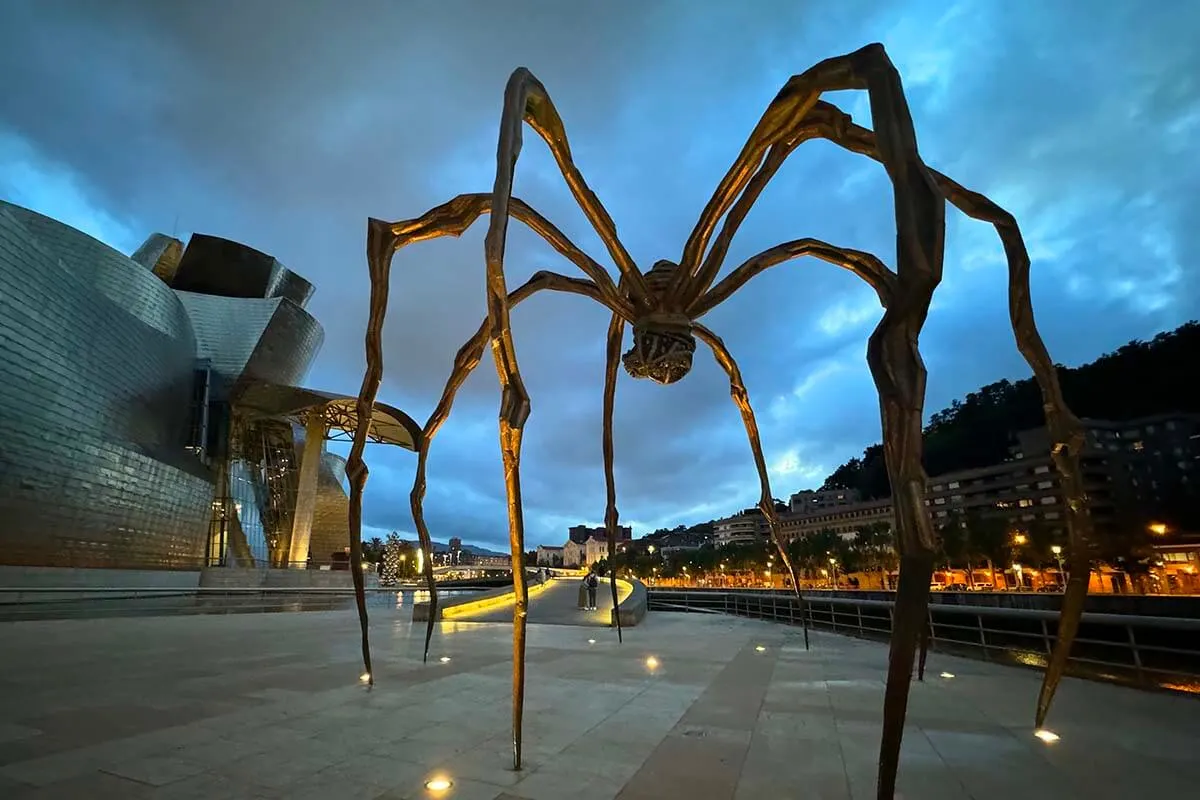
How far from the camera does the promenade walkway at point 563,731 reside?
3115mm

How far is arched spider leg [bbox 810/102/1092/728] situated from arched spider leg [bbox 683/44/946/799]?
852mm

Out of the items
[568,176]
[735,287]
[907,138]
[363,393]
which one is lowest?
[363,393]

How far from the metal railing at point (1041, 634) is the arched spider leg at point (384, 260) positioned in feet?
15.4

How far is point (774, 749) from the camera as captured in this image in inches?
149

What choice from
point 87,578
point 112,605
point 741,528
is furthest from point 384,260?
point 741,528

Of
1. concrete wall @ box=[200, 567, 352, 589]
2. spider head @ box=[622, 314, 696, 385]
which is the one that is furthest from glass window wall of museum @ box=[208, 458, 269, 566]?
spider head @ box=[622, 314, 696, 385]

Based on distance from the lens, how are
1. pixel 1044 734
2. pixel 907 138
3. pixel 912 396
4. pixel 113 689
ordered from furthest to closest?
1. pixel 113 689
2. pixel 1044 734
3. pixel 907 138
4. pixel 912 396

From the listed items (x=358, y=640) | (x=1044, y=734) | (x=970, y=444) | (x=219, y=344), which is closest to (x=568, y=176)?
(x=1044, y=734)

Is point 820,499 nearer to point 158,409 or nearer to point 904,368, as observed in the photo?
point 158,409

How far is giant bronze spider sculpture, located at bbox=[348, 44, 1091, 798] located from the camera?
1.77 metres

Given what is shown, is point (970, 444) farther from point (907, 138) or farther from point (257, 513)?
point (907, 138)

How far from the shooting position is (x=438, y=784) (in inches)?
121

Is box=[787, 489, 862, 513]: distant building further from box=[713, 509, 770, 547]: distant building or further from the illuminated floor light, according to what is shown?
the illuminated floor light

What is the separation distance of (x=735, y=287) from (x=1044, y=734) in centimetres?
402
